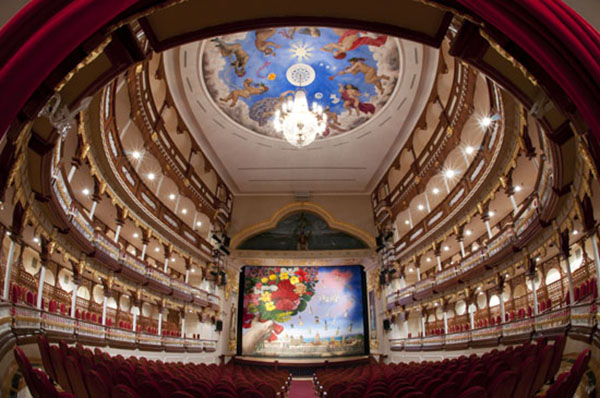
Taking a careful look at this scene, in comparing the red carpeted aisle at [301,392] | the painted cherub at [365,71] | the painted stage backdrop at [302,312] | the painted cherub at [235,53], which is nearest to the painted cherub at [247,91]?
the painted cherub at [235,53]

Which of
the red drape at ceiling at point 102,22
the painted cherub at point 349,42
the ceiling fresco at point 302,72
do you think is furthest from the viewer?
the ceiling fresco at point 302,72

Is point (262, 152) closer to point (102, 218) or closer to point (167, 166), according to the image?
point (167, 166)

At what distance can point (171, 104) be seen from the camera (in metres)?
15.7

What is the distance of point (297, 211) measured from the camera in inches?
924

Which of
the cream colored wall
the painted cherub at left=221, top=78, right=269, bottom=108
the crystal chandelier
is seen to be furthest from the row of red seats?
the cream colored wall

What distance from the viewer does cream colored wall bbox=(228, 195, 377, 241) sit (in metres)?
22.7

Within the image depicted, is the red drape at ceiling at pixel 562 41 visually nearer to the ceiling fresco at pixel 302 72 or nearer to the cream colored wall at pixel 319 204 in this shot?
the ceiling fresco at pixel 302 72

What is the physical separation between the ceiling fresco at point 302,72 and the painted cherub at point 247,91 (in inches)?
1.7

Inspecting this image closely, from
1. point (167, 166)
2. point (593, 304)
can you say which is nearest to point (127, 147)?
point (167, 166)

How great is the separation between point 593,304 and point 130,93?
12.6 m

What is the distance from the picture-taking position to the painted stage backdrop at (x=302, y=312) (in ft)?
66.9

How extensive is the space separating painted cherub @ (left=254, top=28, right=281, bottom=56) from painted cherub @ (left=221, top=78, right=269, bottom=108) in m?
1.78

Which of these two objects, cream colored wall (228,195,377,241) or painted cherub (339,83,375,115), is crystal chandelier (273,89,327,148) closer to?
painted cherub (339,83,375,115)

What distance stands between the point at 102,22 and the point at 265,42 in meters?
12.2
